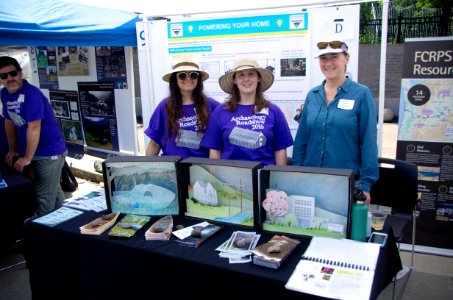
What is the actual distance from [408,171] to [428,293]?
875mm

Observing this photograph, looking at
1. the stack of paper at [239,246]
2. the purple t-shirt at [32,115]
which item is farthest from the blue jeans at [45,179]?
the stack of paper at [239,246]

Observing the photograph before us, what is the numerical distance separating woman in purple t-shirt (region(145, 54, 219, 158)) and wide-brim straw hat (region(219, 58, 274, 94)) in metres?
0.19

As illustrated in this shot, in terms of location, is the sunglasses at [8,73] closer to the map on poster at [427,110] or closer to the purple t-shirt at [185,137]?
Answer: the purple t-shirt at [185,137]

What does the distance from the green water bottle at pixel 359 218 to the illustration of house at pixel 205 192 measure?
2.17ft

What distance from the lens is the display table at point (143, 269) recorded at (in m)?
1.51

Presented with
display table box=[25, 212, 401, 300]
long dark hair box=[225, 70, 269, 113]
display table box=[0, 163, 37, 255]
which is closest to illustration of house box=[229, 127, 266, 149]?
long dark hair box=[225, 70, 269, 113]

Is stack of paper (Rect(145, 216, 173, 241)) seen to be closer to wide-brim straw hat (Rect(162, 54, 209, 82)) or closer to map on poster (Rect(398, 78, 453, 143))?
wide-brim straw hat (Rect(162, 54, 209, 82))

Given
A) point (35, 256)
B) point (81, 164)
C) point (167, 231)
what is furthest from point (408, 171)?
point (81, 164)

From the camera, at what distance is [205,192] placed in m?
1.92

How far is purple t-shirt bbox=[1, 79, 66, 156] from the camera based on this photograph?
3.19 m

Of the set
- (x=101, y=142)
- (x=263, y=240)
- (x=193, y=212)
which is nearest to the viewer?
(x=263, y=240)

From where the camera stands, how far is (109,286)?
188 centimetres

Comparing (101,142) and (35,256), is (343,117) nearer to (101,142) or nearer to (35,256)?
(35,256)

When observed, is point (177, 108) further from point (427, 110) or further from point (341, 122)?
point (427, 110)
